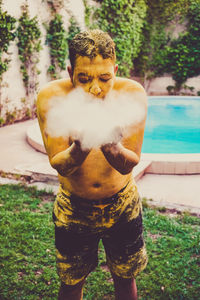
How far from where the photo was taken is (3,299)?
231 centimetres

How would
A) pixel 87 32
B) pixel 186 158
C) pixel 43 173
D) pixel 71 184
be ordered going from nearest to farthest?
pixel 87 32
pixel 71 184
pixel 43 173
pixel 186 158

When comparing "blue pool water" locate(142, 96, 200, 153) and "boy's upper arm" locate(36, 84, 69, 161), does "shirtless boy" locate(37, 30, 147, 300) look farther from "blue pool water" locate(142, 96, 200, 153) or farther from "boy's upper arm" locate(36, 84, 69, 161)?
"blue pool water" locate(142, 96, 200, 153)

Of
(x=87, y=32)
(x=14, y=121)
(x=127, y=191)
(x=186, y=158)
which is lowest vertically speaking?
(x=14, y=121)

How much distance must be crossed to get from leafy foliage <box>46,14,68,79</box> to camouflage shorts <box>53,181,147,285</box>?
992cm

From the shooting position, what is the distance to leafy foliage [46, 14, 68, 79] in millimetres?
10469

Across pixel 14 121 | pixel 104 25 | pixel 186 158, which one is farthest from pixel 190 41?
pixel 186 158

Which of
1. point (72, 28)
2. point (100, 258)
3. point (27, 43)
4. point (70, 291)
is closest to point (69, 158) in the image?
point (70, 291)

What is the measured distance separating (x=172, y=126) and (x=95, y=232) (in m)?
9.82

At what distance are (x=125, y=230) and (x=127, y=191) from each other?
213mm

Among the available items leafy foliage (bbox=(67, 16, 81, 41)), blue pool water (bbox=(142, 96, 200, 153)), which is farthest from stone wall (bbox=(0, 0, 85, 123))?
blue pool water (bbox=(142, 96, 200, 153))

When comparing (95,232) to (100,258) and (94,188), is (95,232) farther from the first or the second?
(100,258)

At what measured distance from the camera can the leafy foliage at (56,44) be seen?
10469 mm

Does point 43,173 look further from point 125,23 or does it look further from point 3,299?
point 125,23

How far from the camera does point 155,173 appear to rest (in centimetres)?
535
